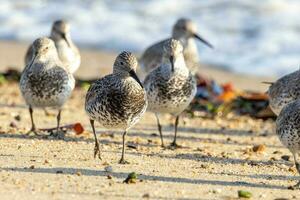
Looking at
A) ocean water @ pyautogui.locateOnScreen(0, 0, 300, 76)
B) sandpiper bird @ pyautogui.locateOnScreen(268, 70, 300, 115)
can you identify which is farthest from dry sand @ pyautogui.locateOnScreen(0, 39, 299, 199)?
ocean water @ pyautogui.locateOnScreen(0, 0, 300, 76)

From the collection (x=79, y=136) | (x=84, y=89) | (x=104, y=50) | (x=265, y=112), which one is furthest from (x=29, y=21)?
(x=79, y=136)

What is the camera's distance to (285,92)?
11.6 meters

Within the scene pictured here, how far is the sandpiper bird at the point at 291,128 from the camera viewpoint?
915 centimetres

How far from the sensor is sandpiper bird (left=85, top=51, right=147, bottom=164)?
9.82 meters

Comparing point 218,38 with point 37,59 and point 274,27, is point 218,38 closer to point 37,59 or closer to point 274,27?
point 274,27

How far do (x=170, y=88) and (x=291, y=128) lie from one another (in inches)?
102

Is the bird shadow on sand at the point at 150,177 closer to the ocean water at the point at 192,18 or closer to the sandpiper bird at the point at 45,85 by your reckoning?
the sandpiper bird at the point at 45,85

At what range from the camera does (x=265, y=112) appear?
1395 cm

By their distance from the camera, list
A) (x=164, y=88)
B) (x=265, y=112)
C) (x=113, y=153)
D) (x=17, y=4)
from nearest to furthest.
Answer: (x=113, y=153) → (x=164, y=88) → (x=265, y=112) → (x=17, y=4)

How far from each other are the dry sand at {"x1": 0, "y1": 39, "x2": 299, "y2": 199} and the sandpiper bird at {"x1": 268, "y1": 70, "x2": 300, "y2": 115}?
0.58 meters

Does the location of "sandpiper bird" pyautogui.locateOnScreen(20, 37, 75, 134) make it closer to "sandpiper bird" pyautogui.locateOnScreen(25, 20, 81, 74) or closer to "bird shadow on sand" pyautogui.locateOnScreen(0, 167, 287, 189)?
"sandpiper bird" pyautogui.locateOnScreen(25, 20, 81, 74)

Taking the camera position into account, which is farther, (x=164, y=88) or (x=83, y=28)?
(x=83, y=28)

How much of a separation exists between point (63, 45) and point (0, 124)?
2.88m

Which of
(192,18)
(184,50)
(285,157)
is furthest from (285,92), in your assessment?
(192,18)
